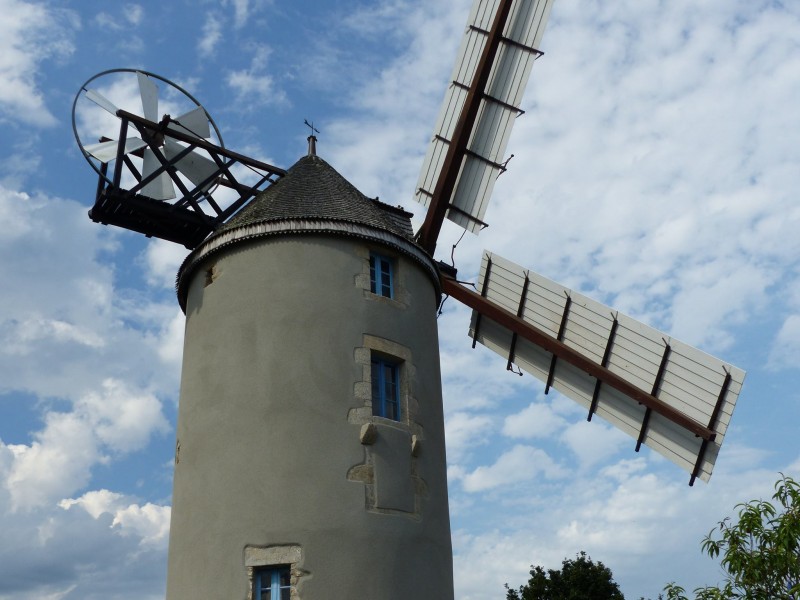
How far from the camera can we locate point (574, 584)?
1267 inches

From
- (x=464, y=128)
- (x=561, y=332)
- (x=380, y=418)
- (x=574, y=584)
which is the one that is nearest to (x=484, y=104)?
(x=464, y=128)

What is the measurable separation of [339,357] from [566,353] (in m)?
5.60

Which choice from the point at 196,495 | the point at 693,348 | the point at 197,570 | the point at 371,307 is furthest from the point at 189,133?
the point at 693,348

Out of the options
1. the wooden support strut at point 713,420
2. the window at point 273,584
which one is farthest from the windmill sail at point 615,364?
the window at point 273,584

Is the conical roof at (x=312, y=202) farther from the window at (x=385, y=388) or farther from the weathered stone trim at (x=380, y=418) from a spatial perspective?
the window at (x=385, y=388)

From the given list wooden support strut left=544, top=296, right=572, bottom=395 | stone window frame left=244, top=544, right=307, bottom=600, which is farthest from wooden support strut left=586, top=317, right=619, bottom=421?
Answer: stone window frame left=244, top=544, right=307, bottom=600

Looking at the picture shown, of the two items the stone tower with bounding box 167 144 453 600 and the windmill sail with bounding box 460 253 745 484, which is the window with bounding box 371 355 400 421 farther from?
the windmill sail with bounding box 460 253 745 484

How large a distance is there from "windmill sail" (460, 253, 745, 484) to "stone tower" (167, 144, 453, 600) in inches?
129

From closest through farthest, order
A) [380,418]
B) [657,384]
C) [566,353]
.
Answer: [380,418], [657,384], [566,353]

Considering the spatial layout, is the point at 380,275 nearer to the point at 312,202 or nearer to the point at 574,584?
the point at 312,202

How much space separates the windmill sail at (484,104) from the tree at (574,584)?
18903 millimetres

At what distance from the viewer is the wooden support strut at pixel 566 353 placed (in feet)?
51.4

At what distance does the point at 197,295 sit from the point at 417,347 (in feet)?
11.4

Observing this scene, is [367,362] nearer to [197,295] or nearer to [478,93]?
[197,295]
